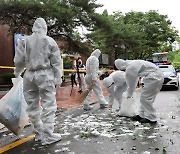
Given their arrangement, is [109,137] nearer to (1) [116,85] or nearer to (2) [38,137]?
(2) [38,137]

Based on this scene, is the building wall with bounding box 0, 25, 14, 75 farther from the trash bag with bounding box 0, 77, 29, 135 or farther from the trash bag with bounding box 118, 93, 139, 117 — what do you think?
the trash bag with bounding box 0, 77, 29, 135

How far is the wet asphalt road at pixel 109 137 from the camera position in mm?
4777

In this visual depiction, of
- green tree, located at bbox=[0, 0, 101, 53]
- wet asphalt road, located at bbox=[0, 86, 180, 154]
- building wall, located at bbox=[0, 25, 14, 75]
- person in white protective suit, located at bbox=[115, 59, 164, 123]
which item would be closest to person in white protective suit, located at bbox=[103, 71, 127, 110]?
wet asphalt road, located at bbox=[0, 86, 180, 154]

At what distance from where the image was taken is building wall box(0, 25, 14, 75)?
22219 millimetres

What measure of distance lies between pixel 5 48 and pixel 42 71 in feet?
60.0

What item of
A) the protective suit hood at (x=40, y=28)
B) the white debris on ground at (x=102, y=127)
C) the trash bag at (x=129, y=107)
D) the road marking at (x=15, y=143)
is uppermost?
the protective suit hood at (x=40, y=28)

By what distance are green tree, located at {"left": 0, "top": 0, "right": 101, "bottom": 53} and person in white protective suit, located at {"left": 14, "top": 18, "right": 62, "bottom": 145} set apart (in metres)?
11.2

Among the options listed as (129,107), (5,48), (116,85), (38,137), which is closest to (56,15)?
(5,48)

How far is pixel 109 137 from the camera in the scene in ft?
18.3

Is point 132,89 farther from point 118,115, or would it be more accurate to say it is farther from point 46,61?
point 46,61

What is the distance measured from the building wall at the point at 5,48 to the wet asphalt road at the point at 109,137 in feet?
51.7

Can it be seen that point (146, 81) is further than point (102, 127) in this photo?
Yes

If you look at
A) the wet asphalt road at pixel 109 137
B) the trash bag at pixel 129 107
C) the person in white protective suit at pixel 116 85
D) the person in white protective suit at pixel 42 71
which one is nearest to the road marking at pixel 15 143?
the wet asphalt road at pixel 109 137

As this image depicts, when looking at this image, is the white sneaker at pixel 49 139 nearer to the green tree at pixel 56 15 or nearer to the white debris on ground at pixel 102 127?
the white debris on ground at pixel 102 127
